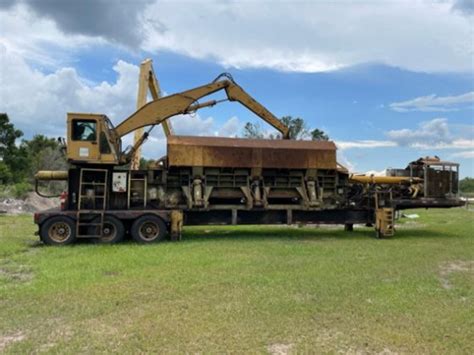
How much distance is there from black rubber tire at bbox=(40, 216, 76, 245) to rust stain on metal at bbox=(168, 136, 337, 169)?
3.38 metres

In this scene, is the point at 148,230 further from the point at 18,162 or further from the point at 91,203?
the point at 18,162

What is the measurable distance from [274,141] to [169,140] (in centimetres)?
339

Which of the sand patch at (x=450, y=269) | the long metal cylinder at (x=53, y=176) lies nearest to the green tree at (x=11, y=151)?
the long metal cylinder at (x=53, y=176)

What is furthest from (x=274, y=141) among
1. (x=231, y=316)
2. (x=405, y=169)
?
(x=231, y=316)

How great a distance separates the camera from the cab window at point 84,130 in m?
13.3

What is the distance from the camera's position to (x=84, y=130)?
13.4 m

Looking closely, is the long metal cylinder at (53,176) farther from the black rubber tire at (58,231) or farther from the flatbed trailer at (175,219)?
the black rubber tire at (58,231)

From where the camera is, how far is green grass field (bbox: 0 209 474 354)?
507cm

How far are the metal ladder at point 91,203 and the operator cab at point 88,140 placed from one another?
464 millimetres

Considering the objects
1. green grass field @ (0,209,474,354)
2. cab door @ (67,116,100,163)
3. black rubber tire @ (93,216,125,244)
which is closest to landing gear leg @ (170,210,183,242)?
black rubber tire @ (93,216,125,244)

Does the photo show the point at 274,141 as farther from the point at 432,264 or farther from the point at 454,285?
the point at 454,285

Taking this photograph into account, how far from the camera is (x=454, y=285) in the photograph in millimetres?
7918

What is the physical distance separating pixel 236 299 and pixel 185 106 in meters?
9.56

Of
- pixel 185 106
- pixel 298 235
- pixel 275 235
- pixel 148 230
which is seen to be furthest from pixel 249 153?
pixel 148 230
